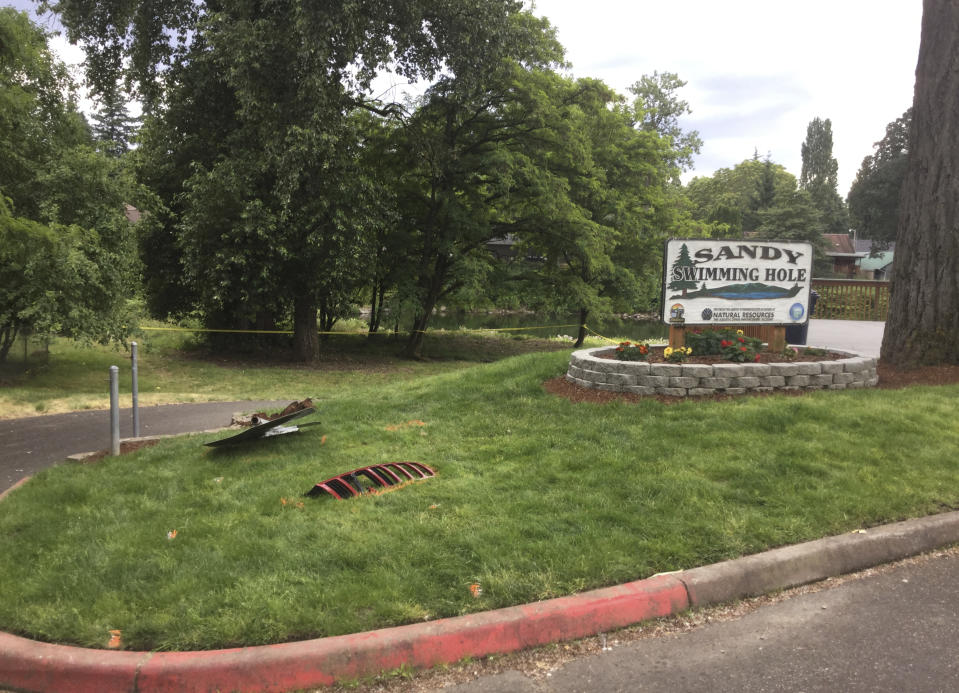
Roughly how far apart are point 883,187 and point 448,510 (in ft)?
165

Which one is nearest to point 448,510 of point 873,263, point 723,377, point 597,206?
point 723,377

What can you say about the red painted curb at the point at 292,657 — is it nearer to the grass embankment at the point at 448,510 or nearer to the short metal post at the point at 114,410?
the grass embankment at the point at 448,510

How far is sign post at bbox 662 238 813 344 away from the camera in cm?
795

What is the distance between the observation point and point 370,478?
16.9 ft

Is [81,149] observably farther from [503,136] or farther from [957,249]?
[957,249]

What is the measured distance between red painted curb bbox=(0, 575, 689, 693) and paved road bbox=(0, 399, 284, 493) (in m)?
3.66

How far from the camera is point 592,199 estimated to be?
22047mm

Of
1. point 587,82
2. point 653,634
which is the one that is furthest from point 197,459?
point 587,82

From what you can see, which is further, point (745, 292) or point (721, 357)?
point (745, 292)

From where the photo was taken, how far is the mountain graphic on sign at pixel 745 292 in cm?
802

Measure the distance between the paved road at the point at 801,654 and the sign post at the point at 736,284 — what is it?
179 inches

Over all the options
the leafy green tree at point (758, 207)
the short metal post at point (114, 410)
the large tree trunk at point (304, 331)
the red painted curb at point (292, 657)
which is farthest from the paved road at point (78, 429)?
the leafy green tree at point (758, 207)

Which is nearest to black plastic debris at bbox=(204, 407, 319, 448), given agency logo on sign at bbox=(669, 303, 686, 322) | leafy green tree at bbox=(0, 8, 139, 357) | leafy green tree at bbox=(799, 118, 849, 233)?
agency logo on sign at bbox=(669, 303, 686, 322)

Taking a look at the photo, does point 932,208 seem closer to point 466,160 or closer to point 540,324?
point 466,160
